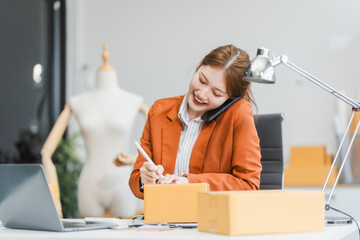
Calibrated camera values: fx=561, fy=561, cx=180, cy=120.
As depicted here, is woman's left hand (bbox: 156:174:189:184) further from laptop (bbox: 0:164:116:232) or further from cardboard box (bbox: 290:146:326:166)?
cardboard box (bbox: 290:146:326:166)

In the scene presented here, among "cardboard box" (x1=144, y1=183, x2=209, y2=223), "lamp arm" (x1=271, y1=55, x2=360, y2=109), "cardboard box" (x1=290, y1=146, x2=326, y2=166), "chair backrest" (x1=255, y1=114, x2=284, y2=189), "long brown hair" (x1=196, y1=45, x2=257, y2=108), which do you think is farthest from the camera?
"cardboard box" (x1=290, y1=146, x2=326, y2=166)

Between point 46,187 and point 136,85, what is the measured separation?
2972 mm

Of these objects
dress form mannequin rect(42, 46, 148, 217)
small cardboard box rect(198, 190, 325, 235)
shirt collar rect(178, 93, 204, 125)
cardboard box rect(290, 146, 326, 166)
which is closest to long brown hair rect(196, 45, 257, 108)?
shirt collar rect(178, 93, 204, 125)

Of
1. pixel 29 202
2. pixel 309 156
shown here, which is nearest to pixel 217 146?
pixel 29 202

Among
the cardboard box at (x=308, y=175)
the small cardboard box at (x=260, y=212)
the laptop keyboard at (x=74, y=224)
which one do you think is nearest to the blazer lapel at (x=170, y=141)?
the laptop keyboard at (x=74, y=224)

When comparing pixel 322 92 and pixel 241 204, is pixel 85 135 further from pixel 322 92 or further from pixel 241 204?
pixel 241 204

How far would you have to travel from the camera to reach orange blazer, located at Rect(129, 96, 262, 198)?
1702mm

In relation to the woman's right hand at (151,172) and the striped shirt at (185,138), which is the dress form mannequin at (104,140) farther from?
the woman's right hand at (151,172)

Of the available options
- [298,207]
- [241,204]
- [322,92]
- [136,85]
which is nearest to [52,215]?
[241,204]

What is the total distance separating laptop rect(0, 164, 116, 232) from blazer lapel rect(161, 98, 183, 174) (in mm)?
Answer: 478

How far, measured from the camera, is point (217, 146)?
1806 mm

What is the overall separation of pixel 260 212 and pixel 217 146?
644 mm

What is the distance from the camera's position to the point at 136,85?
4.18 m

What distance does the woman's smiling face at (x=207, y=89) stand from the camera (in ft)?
5.87
